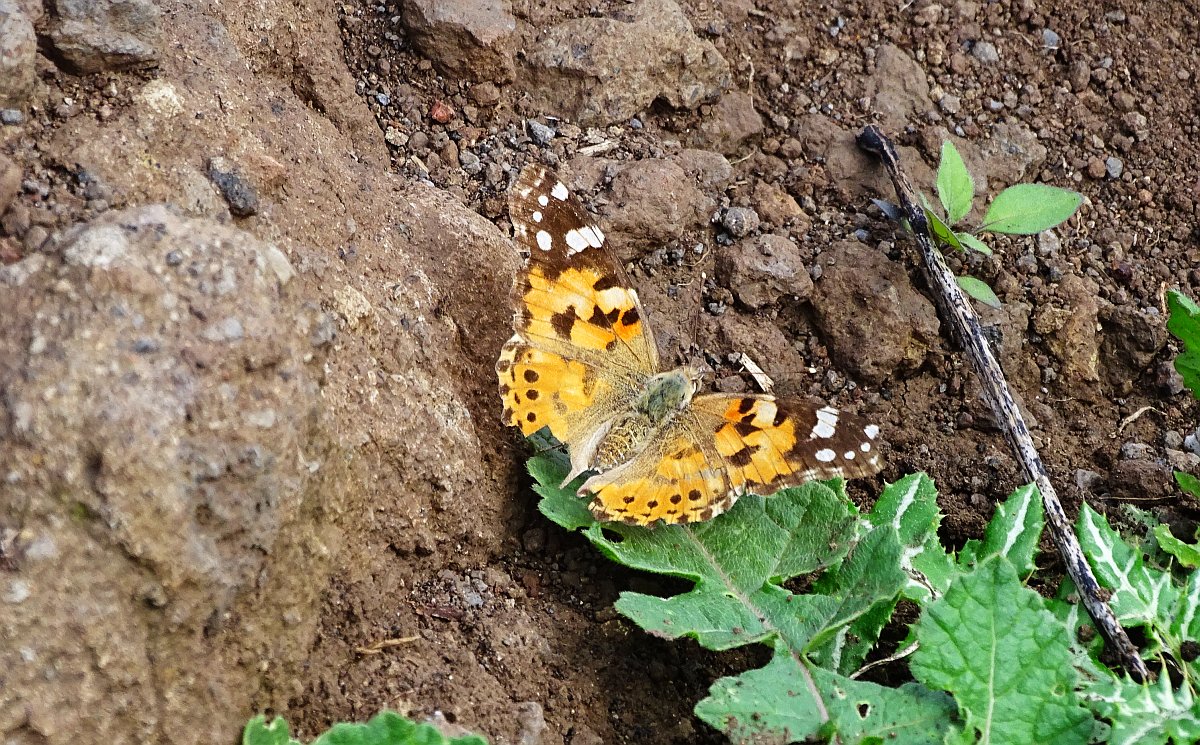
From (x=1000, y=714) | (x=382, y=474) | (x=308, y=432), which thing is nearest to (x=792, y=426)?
(x=1000, y=714)

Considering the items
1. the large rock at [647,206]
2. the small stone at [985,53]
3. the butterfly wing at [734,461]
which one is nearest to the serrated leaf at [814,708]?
the butterfly wing at [734,461]

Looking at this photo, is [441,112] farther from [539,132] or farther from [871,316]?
[871,316]

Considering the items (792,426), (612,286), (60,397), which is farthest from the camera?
(612,286)

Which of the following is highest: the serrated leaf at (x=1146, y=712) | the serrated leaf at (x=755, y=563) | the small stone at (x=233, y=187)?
the small stone at (x=233, y=187)

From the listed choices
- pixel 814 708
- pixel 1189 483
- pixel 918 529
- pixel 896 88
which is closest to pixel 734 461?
pixel 918 529

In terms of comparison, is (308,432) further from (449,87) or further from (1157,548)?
(1157,548)

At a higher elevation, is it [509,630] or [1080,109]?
[1080,109]

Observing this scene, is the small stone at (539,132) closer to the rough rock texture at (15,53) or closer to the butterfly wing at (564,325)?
the butterfly wing at (564,325)
